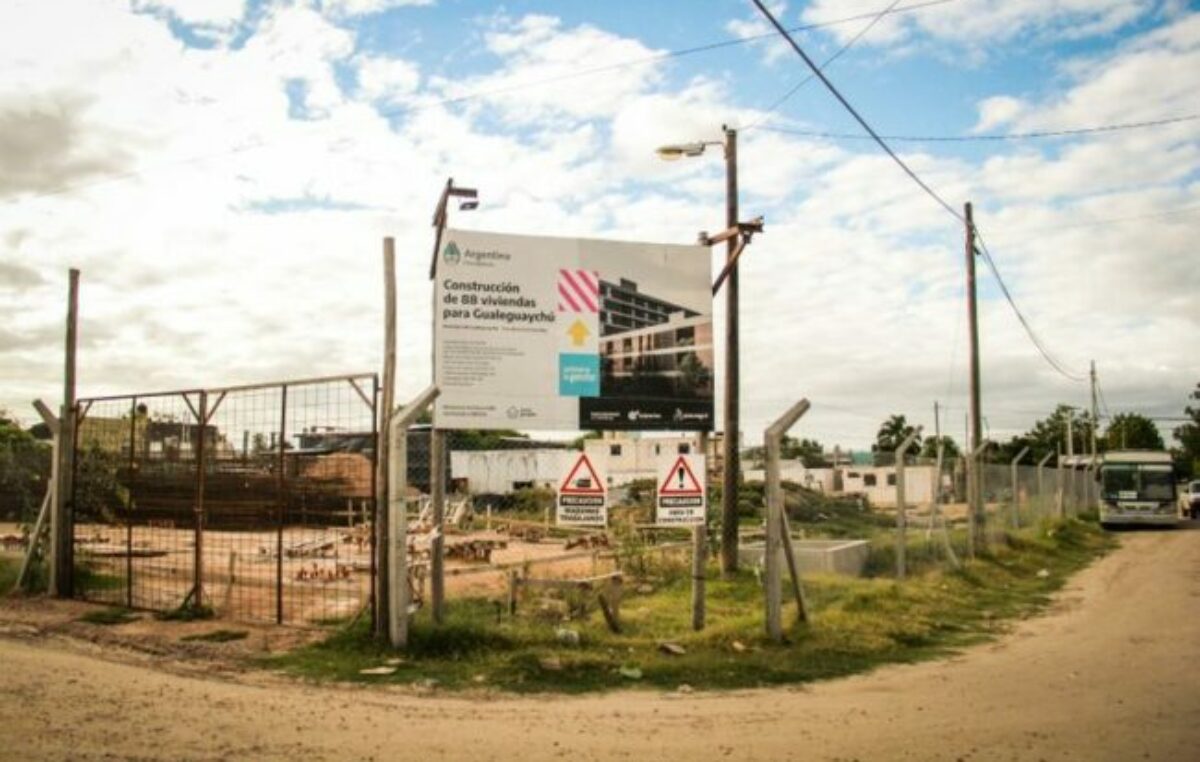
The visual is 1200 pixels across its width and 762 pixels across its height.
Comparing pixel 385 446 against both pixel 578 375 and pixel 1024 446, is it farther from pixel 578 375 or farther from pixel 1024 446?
pixel 1024 446

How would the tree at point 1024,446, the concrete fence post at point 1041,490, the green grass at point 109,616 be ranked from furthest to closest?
the tree at point 1024,446, the concrete fence post at point 1041,490, the green grass at point 109,616

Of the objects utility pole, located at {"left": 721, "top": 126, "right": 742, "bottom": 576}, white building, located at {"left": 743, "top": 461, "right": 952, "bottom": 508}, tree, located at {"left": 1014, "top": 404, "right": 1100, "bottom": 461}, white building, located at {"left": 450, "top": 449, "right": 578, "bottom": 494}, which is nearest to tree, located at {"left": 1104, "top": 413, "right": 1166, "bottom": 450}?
tree, located at {"left": 1014, "top": 404, "right": 1100, "bottom": 461}

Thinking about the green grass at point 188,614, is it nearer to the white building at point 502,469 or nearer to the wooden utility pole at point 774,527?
the wooden utility pole at point 774,527

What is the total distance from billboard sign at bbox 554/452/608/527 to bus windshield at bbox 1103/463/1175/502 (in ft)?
99.2

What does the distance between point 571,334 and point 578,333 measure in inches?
3.4

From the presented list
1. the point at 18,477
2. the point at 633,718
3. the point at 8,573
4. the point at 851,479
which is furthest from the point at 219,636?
the point at 851,479

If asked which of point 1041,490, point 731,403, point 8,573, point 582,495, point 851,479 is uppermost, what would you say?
point 731,403

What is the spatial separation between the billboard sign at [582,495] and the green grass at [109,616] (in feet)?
18.2

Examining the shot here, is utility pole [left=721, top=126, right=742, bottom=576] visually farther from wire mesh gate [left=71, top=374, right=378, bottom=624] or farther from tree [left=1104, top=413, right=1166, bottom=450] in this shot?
tree [left=1104, top=413, right=1166, bottom=450]

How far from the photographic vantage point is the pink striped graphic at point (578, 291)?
11.5m

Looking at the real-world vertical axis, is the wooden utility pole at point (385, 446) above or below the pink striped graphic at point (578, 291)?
below

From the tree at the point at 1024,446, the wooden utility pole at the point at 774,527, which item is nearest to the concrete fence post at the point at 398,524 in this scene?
the wooden utility pole at the point at 774,527

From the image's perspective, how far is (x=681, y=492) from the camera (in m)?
10.9

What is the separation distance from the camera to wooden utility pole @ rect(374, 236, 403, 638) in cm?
990
